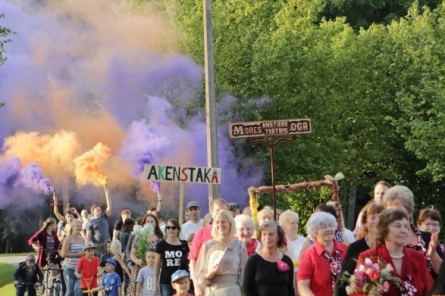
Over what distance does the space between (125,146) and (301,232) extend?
22.6 feet

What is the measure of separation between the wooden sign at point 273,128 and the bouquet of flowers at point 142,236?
2131 mm

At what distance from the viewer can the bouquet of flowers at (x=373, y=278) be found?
852 cm

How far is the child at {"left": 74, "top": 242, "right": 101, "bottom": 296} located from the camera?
20.5 metres

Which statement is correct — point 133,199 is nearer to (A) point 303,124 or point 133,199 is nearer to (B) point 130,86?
(B) point 130,86

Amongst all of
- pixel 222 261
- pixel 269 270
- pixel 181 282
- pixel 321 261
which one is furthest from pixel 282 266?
pixel 181 282

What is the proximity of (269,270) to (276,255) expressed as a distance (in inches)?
7.9

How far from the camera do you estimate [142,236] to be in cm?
1891

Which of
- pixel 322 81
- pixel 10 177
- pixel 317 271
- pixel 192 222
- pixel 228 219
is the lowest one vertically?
pixel 317 271

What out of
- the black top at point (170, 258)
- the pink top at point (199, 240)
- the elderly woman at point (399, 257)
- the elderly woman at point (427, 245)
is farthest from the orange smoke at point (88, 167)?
the elderly woman at point (399, 257)

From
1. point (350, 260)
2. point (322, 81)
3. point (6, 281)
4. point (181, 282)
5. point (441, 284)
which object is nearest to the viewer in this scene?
point (441, 284)

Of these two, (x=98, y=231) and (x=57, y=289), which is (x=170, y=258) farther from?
(x=57, y=289)

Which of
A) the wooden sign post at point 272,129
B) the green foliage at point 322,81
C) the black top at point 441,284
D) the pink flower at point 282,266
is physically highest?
the green foliage at point 322,81

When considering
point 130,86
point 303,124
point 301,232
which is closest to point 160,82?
point 130,86

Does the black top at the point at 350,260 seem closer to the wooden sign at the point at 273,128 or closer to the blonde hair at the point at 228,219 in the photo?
the blonde hair at the point at 228,219
